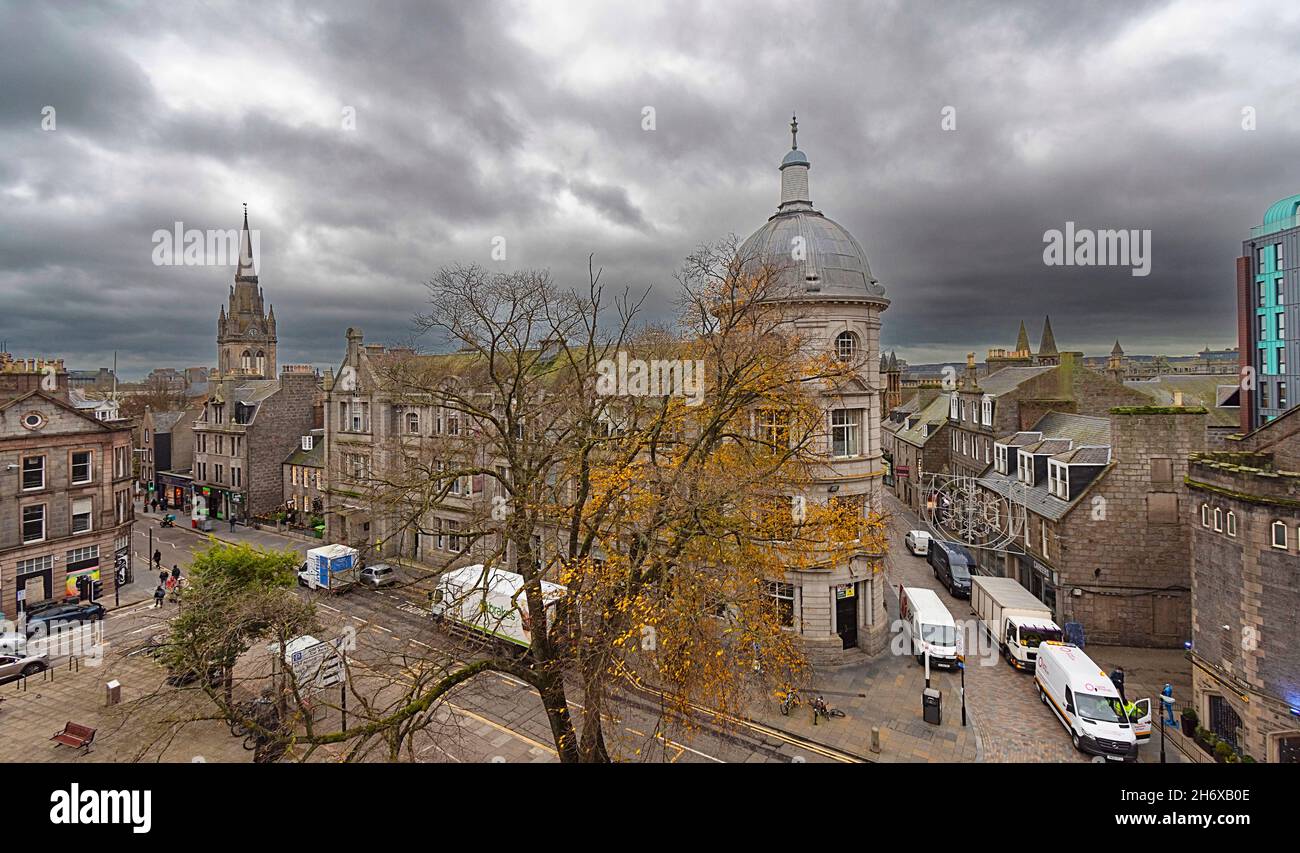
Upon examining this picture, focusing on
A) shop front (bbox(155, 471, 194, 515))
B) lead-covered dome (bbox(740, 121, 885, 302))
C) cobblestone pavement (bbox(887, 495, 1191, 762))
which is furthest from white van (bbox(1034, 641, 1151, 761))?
shop front (bbox(155, 471, 194, 515))

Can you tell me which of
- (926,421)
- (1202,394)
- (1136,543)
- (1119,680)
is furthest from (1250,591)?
(1202,394)

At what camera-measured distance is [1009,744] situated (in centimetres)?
1809

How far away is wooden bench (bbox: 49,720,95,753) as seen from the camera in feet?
55.9

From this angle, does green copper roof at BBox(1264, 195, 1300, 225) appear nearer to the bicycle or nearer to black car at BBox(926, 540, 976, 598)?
black car at BBox(926, 540, 976, 598)

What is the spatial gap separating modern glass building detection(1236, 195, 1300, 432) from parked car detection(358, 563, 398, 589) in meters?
64.4

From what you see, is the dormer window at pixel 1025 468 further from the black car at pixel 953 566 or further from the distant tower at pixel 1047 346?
the distant tower at pixel 1047 346

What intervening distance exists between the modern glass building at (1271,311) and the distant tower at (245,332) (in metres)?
124

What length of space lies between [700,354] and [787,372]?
2861 mm

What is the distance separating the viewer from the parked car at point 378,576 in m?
31.3

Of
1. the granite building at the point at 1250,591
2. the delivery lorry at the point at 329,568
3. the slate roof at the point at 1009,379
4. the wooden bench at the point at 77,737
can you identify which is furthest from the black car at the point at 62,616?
the slate roof at the point at 1009,379

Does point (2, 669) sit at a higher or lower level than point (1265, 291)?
lower
